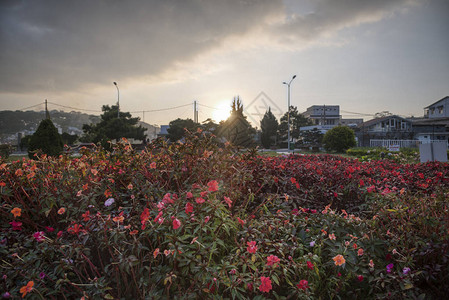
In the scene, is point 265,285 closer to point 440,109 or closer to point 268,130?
point 268,130

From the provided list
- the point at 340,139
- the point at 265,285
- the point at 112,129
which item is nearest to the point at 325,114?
the point at 340,139

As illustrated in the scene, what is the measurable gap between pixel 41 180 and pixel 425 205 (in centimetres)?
347

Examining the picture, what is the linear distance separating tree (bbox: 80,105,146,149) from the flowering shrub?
21.4 metres

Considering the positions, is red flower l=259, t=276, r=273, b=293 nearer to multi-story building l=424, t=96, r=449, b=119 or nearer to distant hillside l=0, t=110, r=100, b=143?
multi-story building l=424, t=96, r=449, b=119

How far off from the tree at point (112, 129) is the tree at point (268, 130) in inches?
659

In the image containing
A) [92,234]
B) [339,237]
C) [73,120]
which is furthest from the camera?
[73,120]

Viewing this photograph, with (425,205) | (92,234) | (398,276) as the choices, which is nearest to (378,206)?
(425,205)

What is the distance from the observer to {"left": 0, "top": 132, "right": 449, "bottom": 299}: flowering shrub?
153 cm

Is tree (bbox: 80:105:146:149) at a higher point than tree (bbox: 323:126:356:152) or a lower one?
higher

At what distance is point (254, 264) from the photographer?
1.63 metres

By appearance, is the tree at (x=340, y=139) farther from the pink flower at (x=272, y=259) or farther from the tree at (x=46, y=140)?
the pink flower at (x=272, y=259)

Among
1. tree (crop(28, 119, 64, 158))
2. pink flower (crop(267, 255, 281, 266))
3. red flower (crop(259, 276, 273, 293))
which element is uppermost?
tree (crop(28, 119, 64, 158))

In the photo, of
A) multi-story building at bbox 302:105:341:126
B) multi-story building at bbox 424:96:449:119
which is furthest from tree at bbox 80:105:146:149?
multi-story building at bbox 424:96:449:119

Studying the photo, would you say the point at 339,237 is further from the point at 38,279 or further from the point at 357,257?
the point at 38,279
